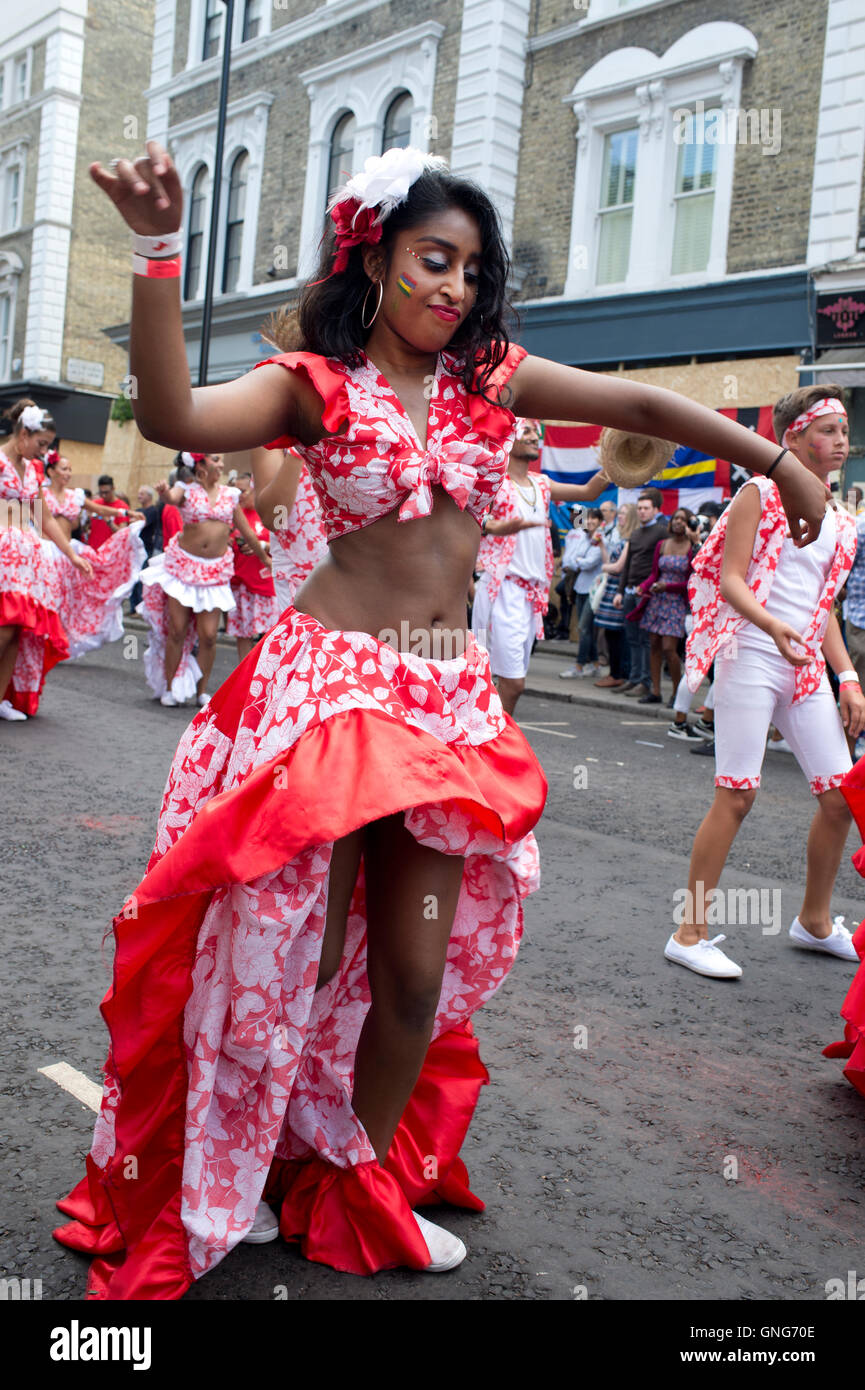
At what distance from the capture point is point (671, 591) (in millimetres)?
12102

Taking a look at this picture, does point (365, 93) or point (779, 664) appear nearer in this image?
point (779, 664)

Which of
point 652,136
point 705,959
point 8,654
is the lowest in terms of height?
point 705,959

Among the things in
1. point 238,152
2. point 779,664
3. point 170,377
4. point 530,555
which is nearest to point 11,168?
point 238,152

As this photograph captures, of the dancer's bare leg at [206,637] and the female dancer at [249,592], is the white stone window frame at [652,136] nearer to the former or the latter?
the female dancer at [249,592]

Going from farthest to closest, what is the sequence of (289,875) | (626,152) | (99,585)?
(626,152)
(99,585)
(289,875)

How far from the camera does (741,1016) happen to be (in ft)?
12.8

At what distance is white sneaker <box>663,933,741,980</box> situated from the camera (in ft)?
13.9

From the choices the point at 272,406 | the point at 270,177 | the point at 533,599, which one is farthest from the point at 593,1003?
the point at 270,177

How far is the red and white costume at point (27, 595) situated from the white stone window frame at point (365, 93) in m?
11.1

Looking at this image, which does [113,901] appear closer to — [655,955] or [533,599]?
[655,955]

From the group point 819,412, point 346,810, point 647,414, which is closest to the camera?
point 346,810

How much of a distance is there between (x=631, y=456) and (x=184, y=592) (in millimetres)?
4096

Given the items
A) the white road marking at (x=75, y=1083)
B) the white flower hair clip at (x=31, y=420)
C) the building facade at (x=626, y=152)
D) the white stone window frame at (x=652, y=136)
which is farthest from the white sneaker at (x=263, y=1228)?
the white stone window frame at (x=652, y=136)

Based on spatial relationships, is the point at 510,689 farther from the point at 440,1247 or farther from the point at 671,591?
the point at 440,1247
